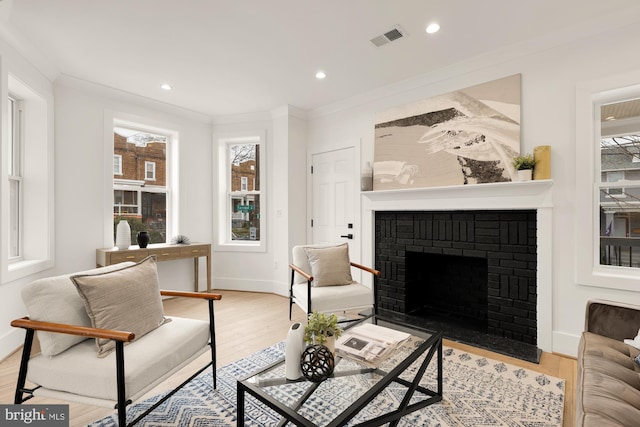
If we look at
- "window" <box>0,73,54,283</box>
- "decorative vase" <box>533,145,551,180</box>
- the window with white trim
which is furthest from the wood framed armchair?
the window with white trim

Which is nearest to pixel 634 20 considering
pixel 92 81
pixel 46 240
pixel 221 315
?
pixel 221 315

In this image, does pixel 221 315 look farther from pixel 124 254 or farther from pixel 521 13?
pixel 521 13

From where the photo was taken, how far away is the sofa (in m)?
1.17

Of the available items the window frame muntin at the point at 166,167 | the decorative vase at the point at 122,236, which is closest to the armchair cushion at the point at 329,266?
the decorative vase at the point at 122,236

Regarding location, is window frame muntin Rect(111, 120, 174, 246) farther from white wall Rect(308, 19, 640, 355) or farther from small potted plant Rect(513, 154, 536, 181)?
small potted plant Rect(513, 154, 536, 181)

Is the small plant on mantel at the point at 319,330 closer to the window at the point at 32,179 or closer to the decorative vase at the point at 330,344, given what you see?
the decorative vase at the point at 330,344

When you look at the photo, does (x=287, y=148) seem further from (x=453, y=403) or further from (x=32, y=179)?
(x=453, y=403)

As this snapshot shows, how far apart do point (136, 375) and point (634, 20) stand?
12.9 feet

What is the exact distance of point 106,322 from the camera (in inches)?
65.3

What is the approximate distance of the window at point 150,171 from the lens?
436cm

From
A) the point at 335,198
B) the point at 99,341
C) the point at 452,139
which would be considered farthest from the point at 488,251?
the point at 99,341

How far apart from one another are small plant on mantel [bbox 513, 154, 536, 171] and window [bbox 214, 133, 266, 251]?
3.33 meters

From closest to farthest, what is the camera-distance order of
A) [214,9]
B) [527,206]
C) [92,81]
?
[214,9], [527,206], [92,81]

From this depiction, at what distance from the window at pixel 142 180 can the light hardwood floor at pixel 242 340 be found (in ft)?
3.72
